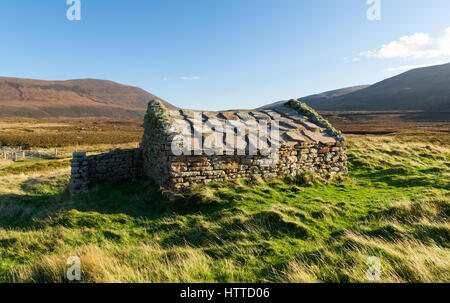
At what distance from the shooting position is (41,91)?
7554 inches

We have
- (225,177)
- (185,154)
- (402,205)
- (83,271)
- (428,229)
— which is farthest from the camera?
(225,177)

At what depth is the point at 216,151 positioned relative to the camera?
297 inches

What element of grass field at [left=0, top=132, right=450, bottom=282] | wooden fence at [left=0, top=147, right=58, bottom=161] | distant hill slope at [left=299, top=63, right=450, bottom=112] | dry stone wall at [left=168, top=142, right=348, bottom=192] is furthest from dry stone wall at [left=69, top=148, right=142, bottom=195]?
distant hill slope at [left=299, top=63, right=450, bottom=112]

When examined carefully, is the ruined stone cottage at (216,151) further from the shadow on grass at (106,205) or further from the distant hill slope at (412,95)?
the distant hill slope at (412,95)

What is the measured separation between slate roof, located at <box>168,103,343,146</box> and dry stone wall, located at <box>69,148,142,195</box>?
2.81 meters

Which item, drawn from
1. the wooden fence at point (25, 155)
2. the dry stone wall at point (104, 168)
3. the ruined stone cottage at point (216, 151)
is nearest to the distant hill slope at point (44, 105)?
the wooden fence at point (25, 155)

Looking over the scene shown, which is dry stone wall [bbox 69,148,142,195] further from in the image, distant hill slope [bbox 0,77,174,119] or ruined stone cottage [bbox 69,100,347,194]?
distant hill slope [bbox 0,77,174,119]

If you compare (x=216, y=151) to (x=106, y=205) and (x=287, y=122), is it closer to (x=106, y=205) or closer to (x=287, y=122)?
(x=106, y=205)

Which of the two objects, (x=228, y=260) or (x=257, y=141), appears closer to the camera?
(x=228, y=260)

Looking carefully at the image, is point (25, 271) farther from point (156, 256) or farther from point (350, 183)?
point (350, 183)

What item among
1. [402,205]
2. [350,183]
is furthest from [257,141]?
[402,205]

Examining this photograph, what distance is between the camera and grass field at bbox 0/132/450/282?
135 inches
